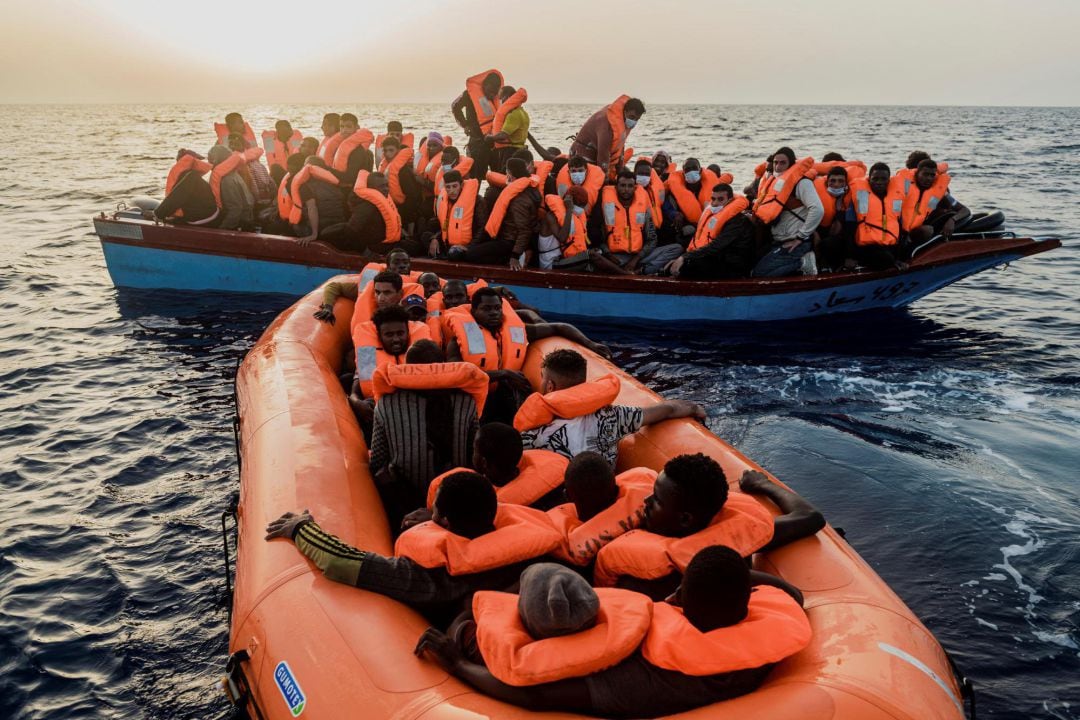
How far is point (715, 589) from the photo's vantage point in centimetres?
222

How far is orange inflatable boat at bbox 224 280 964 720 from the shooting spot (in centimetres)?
237

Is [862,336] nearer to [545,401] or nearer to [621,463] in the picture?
[621,463]

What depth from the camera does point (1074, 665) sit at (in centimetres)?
396

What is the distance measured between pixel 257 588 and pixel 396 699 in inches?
39.8

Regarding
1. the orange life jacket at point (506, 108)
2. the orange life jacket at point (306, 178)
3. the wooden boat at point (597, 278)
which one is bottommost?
the wooden boat at point (597, 278)

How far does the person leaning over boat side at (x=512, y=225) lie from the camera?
8.67 meters

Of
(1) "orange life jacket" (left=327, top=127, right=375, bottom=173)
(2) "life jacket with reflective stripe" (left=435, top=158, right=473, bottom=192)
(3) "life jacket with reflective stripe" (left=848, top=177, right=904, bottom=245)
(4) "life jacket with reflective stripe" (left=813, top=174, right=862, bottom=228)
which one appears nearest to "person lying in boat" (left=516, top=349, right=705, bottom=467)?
(4) "life jacket with reflective stripe" (left=813, top=174, right=862, bottom=228)

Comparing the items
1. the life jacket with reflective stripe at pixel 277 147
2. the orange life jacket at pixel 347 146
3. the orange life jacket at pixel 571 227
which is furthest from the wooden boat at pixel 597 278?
the life jacket with reflective stripe at pixel 277 147

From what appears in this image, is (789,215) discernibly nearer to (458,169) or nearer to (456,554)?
(458,169)

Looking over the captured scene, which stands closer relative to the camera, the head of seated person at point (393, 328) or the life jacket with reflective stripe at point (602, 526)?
the life jacket with reflective stripe at point (602, 526)

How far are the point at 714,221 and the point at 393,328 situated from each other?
5.04 metres

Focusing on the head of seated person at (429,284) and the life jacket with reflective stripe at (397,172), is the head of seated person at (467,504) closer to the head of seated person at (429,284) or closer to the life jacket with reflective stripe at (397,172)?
the head of seated person at (429,284)

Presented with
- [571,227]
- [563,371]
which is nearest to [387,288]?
[563,371]

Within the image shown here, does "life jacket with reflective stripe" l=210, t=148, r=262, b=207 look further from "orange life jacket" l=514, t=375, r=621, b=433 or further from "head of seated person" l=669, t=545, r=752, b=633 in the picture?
"head of seated person" l=669, t=545, r=752, b=633
